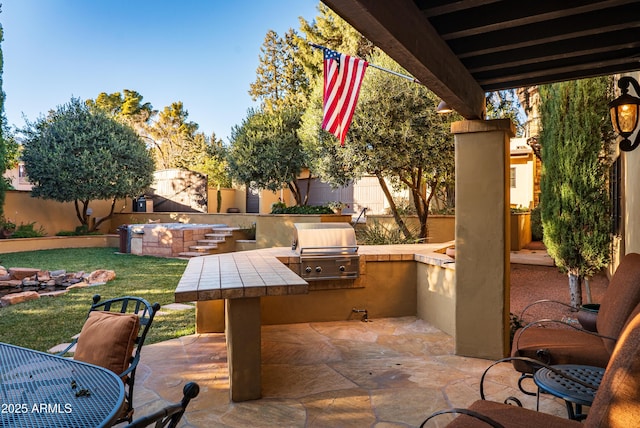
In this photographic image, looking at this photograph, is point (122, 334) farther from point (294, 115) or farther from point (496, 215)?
point (294, 115)

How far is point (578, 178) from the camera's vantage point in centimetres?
556

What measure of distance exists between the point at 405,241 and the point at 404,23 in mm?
7126

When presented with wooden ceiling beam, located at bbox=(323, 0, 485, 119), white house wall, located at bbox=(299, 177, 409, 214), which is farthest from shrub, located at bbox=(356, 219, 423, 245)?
wooden ceiling beam, located at bbox=(323, 0, 485, 119)

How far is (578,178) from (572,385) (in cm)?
449

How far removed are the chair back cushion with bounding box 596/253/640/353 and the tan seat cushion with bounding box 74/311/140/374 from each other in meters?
2.66

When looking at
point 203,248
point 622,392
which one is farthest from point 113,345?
point 203,248

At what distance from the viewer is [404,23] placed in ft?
7.00

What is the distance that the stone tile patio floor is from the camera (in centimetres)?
269

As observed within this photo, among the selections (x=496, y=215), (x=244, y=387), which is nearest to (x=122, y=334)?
(x=244, y=387)

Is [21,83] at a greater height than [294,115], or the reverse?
[21,83]

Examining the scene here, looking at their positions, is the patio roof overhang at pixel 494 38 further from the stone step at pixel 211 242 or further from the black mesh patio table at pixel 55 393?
the stone step at pixel 211 242

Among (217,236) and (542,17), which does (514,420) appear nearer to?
(542,17)

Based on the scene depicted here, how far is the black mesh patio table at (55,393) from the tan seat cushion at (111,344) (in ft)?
0.73

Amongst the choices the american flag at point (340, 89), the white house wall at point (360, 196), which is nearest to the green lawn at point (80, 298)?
the american flag at point (340, 89)
